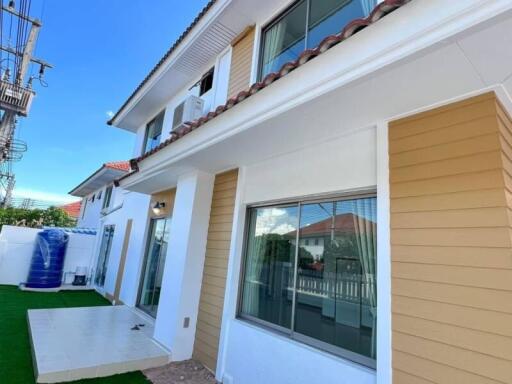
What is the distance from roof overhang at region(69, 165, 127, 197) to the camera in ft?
43.2

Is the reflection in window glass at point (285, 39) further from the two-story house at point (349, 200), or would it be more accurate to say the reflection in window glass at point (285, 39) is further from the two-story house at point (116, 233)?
the two-story house at point (116, 233)

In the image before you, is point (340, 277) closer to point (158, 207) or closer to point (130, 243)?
point (158, 207)

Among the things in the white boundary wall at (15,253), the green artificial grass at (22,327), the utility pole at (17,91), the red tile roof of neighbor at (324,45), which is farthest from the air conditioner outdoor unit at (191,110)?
the utility pole at (17,91)

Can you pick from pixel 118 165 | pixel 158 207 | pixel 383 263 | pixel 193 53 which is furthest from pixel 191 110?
pixel 118 165

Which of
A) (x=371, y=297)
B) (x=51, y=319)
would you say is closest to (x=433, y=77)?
(x=371, y=297)

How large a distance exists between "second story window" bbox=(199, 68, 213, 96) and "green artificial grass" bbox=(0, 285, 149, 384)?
5631 millimetres

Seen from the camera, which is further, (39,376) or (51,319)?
(51,319)

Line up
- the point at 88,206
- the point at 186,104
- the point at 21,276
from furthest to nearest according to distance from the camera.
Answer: the point at 88,206 < the point at 21,276 < the point at 186,104

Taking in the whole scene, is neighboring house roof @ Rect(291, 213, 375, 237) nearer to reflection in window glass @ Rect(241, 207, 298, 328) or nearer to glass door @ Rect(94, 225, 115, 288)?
reflection in window glass @ Rect(241, 207, 298, 328)

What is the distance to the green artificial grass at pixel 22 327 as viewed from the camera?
376 cm

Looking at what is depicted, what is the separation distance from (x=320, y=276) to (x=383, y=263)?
35.5 inches

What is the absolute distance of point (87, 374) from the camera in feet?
12.6

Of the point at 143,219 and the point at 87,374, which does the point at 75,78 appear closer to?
the point at 143,219

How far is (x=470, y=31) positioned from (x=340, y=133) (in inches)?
64.6
